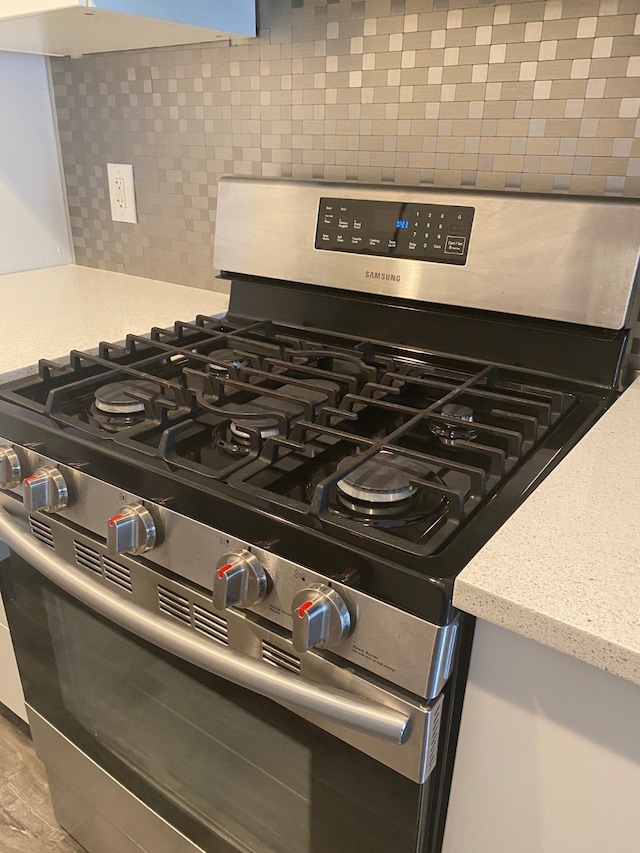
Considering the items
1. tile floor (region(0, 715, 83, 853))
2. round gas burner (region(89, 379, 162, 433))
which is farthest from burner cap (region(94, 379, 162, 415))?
tile floor (region(0, 715, 83, 853))

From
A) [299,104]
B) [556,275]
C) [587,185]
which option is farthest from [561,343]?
[299,104]

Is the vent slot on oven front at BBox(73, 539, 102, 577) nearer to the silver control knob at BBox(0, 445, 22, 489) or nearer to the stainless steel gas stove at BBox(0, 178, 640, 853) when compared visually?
the stainless steel gas stove at BBox(0, 178, 640, 853)

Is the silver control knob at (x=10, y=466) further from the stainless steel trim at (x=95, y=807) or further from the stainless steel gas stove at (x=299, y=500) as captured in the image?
the stainless steel trim at (x=95, y=807)

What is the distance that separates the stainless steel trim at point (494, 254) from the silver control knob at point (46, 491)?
56 centimetres

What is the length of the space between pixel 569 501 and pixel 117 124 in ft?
4.32

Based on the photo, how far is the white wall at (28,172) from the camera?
1548mm

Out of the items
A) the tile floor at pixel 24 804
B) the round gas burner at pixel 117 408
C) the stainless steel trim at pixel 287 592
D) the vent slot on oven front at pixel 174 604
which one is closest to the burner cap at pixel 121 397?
the round gas burner at pixel 117 408

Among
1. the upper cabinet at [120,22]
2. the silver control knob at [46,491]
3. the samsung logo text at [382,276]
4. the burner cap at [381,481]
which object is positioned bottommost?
the silver control knob at [46,491]

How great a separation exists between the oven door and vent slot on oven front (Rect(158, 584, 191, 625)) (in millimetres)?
11

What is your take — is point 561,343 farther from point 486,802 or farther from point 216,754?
point 216,754

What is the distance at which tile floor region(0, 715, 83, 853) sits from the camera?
1.25m

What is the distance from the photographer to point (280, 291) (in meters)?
1.23

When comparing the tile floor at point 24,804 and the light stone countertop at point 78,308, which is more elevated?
the light stone countertop at point 78,308

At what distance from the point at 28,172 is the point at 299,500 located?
132 cm
